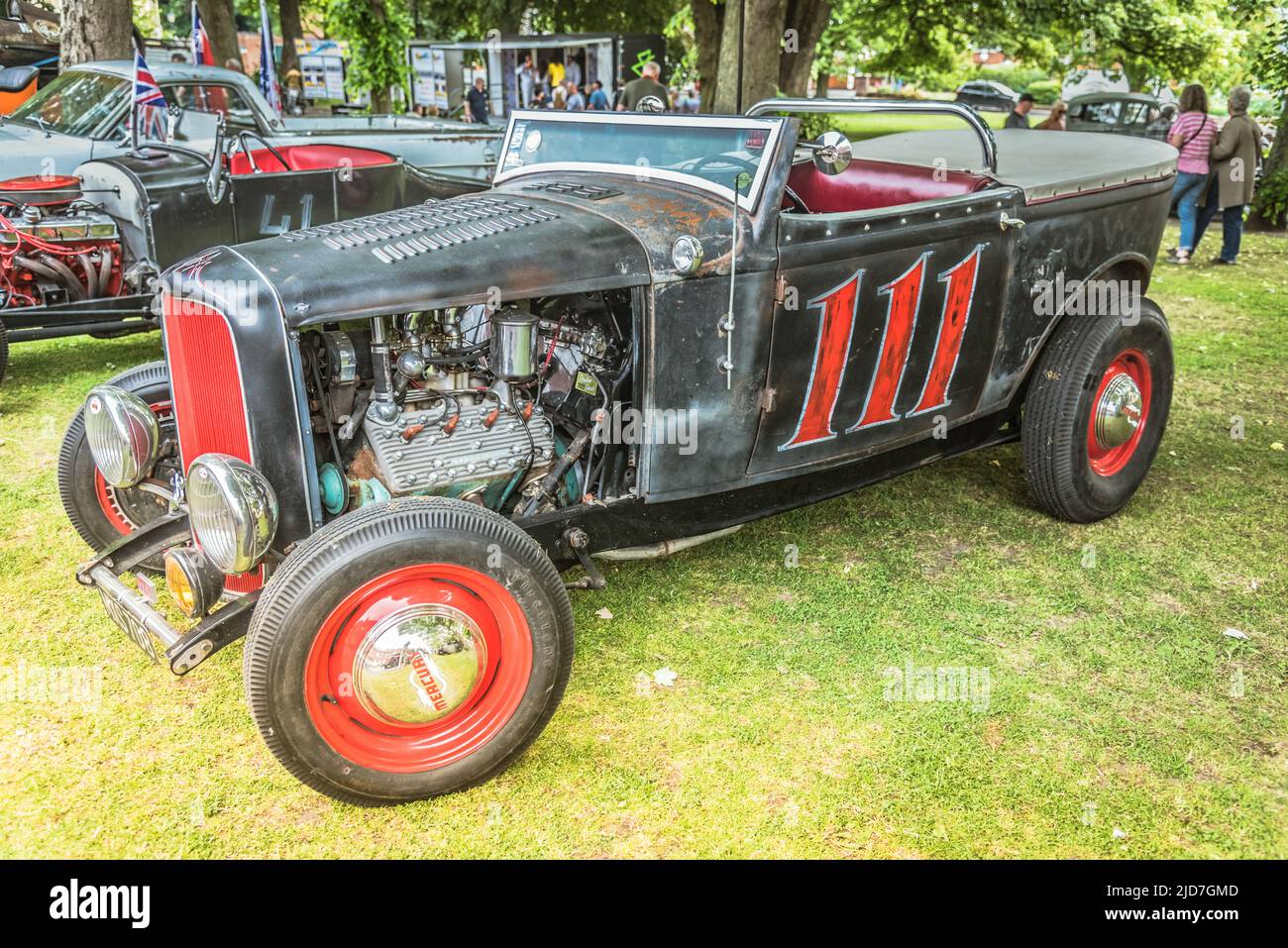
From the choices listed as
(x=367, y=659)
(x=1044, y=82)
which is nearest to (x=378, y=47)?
(x=367, y=659)

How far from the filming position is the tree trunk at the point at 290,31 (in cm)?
2120

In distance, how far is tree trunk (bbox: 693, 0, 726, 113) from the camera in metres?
17.4

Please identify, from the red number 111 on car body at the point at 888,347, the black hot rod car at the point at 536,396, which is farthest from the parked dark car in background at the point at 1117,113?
the red number 111 on car body at the point at 888,347

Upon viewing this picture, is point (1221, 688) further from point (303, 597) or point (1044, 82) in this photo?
point (1044, 82)

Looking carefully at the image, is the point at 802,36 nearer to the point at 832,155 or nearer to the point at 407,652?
the point at 832,155

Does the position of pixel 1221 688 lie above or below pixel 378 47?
below

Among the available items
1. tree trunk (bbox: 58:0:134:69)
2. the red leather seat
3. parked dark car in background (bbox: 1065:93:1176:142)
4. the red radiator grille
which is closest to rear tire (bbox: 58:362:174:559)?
the red radiator grille

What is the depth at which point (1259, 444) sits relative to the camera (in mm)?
5301

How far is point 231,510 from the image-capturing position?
2.53m

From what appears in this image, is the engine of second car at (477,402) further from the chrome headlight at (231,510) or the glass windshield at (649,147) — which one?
the glass windshield at (649,147)

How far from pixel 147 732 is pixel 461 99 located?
18204 mm

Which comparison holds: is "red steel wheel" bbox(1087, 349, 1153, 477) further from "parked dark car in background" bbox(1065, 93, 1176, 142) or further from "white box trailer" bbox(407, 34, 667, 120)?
"white box trailer" bbox(407, 34, 667, 120)

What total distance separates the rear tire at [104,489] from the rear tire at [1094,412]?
3393mm

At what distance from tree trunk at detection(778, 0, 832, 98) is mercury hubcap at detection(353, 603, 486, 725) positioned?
14460 mm
